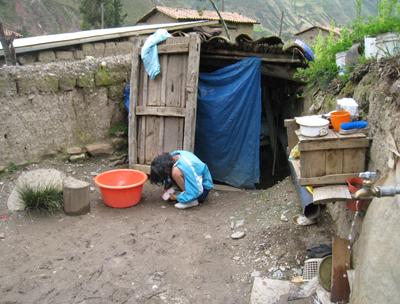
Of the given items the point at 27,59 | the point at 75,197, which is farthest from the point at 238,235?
the point at 27,59

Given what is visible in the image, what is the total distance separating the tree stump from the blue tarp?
6.93ft

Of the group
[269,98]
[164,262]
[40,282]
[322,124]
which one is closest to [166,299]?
[164,262]

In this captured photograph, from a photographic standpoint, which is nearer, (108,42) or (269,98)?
(269,98)

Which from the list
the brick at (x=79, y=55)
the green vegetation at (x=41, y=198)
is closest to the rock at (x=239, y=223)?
the green vegetation at (x=41, y=198)

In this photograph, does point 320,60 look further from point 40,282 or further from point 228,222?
point 40,282

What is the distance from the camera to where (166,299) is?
3119mm

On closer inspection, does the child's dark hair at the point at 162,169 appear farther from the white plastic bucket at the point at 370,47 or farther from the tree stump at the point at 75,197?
the white plastic bucket at the point at 370,47

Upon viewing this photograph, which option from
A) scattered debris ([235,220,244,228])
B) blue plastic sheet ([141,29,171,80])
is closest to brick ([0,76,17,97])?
blue plastic sheet ([141,29,171,80])

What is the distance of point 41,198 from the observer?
4.33m

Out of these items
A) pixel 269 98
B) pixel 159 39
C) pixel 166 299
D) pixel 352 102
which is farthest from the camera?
pixel 269 98

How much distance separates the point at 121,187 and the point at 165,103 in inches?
58.7

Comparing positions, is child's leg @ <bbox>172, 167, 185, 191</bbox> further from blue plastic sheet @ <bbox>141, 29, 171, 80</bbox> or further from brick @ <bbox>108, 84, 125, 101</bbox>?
brick @ <bbox>108, 84, 125, 101</bbox>

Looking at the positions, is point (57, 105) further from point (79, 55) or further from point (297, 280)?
point (297, 280)

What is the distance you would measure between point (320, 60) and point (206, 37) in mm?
2060
